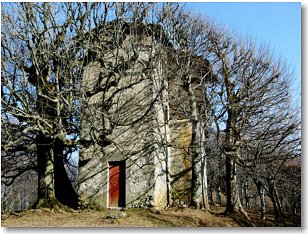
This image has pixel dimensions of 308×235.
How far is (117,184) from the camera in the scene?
760 centimetres

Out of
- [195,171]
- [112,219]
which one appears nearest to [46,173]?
[112,219]

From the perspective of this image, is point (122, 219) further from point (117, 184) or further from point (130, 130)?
point (130, 130)

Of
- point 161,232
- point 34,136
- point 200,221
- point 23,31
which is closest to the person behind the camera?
point 161,232

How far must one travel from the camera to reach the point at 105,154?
7613 millimetres

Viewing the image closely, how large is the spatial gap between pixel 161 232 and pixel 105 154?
304cm

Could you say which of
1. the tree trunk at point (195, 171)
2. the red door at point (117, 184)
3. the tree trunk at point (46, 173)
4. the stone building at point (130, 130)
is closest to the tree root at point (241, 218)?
the tree trunk at point (195, 171)

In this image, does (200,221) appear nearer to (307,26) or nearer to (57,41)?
(307,26)

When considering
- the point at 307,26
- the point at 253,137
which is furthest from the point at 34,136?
the point at 307,26

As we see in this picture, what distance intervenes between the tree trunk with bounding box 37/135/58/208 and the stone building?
0.69 meters

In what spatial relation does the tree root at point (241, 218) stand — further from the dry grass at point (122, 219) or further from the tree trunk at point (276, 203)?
the tree trunk at point (276, 203)

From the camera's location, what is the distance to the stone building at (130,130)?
24.2 ft

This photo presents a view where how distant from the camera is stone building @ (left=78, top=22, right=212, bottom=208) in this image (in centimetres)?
737

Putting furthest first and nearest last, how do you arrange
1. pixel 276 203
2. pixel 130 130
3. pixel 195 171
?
pixel 195 171 → pixel 130 130 → pixel 276 203

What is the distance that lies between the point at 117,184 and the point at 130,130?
4.34 feet
